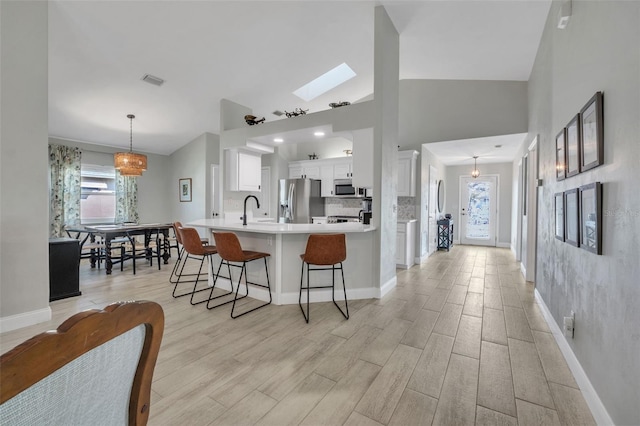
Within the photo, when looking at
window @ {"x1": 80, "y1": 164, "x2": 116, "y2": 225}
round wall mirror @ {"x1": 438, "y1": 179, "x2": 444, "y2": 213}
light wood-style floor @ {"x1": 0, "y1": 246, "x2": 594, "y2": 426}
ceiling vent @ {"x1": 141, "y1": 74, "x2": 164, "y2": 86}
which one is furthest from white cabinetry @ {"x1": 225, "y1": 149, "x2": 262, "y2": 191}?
round wall mirror @ {"x1": 438, "y1": 179, "x2": 444, "y2": 213}

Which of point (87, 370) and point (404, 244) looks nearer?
point (87, 370)

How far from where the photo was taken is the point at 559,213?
8.01 feet

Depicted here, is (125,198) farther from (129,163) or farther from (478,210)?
(478,210)

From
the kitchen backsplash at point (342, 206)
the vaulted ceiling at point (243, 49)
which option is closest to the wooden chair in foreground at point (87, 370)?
the vaulted ceiling at point (243, 49)

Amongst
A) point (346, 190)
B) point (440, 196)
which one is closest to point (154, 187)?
point (346, 190)

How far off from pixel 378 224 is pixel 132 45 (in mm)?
3893

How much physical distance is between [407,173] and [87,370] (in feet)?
18.3

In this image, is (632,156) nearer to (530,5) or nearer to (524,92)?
(530,5)

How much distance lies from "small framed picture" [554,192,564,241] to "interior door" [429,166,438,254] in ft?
12.6

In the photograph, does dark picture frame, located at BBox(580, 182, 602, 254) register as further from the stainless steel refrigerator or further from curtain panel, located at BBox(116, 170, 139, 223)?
curtain panel, located at BBox(116, 170, 139, 223)

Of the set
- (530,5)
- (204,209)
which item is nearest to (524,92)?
(530,5)

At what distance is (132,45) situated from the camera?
362 centimetres

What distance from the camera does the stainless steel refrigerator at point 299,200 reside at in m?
6.56

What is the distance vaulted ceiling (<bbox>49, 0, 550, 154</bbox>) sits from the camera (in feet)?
10.7
